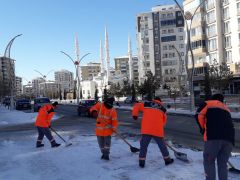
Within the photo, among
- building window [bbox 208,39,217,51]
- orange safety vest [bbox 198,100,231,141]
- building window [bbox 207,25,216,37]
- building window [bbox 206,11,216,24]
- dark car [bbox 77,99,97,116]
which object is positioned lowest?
dark car [bbox 77,99,97,116]

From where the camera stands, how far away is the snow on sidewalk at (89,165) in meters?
7.93

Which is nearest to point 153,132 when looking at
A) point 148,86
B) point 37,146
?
point 37,146

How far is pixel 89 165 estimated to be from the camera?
895 cm

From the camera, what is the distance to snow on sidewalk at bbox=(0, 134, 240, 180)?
793 cm

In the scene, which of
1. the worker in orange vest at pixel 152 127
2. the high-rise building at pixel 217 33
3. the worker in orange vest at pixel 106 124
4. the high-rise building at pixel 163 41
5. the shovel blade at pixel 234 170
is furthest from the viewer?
the high-rise building at pixel 163 41

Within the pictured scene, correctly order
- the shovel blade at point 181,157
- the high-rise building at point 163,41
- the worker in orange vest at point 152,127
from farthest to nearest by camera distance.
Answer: the high-rise building at point 163,41, the shovel blade at point 181,157, the worker in orange vest at point 152,127

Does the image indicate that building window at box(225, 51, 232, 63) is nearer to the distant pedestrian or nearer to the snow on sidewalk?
the snow on sidewalk

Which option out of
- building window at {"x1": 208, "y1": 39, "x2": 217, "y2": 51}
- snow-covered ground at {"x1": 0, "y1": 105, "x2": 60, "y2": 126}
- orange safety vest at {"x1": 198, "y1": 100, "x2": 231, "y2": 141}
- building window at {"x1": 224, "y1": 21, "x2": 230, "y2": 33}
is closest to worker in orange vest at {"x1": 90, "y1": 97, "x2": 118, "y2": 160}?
orange safety vest at {"x1": 198, "y1": 100, "x2": 231, "y2": 141}

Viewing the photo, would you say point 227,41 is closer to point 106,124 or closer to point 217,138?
point 106,124

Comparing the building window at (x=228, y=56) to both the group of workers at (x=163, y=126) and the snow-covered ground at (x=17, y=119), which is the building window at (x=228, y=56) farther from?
the group of workers at (x=163, y=126)

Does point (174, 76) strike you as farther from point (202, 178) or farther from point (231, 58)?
point (202, 178)

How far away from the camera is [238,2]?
6275cm

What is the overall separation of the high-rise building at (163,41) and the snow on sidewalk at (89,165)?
102 meters

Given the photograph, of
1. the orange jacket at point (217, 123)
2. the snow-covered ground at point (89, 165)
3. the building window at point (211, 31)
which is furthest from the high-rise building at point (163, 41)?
the orange jacket at point (217, 123)
